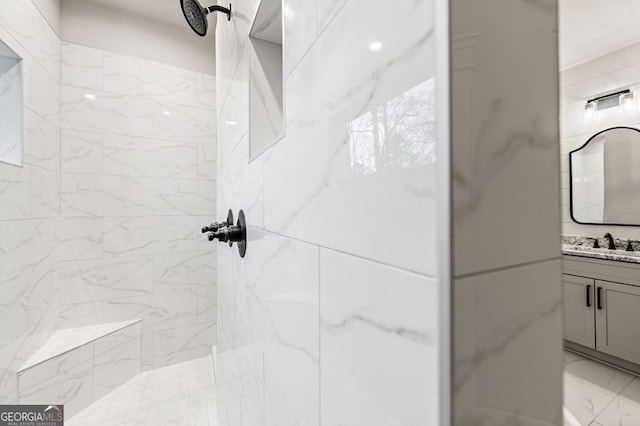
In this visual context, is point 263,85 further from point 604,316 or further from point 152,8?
point 604,316

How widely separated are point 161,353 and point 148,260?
81cm

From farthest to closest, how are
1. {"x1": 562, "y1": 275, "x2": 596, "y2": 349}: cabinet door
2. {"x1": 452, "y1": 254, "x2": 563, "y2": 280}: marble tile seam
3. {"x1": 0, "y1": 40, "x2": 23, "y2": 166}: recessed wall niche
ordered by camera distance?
{"x1": 562, "y1": 275, "x2": 596, "y2": 349}: cabinet door < {"x1": 0, "y1": 40, "x2": 23, "y2": 166}: recessed wall niche < {"x1": 452, "y1": 254, "x2": 563, "y2": 280}: marble tile seam

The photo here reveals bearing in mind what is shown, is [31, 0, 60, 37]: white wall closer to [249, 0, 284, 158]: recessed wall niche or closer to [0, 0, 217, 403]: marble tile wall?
[0, 0, 217, 403]: marble tile wall

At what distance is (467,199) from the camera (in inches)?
8.8

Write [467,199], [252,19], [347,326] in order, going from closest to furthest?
[467,199], [347,326], [252,19]

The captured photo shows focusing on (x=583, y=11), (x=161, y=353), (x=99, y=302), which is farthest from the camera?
(x=161, y=353)

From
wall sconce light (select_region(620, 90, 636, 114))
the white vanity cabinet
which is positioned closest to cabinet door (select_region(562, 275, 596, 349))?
the white vanity cabinet

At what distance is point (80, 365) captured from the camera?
79.7 inches

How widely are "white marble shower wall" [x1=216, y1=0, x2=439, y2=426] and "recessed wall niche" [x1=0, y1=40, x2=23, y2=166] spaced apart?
6.55 ft

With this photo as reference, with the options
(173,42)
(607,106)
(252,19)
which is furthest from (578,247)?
(173,42)

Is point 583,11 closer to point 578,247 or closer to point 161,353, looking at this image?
point 578,247

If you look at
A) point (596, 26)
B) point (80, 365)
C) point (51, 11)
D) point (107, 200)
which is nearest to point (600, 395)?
point (596, 26)

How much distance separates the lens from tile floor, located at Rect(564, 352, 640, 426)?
5.18 ft
